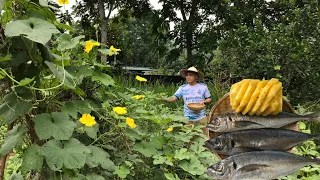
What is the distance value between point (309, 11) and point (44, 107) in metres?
4.70

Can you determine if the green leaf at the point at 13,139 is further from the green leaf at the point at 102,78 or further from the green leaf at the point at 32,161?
the green leaf at the point at 102,78

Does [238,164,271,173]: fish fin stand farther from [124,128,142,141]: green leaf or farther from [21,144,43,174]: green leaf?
[21,144,43,174]: green leaf

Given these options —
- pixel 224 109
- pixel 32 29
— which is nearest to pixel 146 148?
pixel 224 109

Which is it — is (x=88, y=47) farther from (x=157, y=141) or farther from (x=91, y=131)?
(x=157, y=141)

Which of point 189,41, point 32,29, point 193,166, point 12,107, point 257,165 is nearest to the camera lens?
point 32,29

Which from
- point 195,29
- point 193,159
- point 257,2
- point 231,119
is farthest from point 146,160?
point 257,2

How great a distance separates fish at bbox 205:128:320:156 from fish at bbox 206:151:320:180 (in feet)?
0.18

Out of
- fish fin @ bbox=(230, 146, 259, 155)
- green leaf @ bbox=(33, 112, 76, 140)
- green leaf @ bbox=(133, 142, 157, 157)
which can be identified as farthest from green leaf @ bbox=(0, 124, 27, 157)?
fish fin @ bbox=(230, 146, 259, 155)

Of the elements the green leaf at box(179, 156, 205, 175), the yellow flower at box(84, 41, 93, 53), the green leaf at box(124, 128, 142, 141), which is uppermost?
the yellow flower at box(84, 41, 93, 53)

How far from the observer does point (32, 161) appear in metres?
1.40

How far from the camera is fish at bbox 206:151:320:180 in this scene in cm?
147

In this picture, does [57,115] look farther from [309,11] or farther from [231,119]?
[309,11]

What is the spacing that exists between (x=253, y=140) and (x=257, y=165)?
11 cm

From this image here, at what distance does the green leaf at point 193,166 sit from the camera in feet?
6.20
